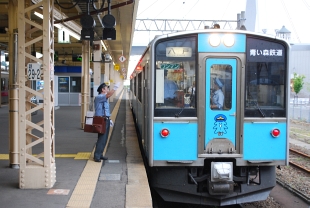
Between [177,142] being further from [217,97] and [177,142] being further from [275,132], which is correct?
[275,132]

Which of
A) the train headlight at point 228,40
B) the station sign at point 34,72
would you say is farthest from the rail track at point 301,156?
the station sign at point 34,72

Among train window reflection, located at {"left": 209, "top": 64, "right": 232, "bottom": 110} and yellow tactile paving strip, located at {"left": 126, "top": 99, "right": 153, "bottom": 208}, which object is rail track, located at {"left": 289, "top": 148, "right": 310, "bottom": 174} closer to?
yellow tactile paving strip, located at {"left": 126, "top": 99, "right": 153, "bottom": 208}

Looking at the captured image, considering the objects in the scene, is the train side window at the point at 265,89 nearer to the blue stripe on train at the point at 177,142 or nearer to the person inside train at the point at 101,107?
the blue stripe on train at the point at 177,142

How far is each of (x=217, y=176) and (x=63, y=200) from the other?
2325mm

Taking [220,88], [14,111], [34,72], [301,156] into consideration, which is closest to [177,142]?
[220,88]

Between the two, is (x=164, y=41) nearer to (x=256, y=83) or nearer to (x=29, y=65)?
(x=256, y=83)

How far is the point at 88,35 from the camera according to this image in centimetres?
982

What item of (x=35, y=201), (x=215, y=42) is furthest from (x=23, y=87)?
(x=215, y=42)

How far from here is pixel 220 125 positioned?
6676 millimetres

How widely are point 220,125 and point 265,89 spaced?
0.93 meters

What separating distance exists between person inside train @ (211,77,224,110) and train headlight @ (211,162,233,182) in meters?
0.87

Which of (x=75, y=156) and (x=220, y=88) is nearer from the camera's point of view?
(x=220, y=88)

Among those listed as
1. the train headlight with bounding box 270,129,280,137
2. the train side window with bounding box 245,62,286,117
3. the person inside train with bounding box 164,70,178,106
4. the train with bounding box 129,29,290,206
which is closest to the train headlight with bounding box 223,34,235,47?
the train with bounding box 129,29,290,206

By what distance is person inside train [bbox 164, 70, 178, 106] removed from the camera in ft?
22.0
